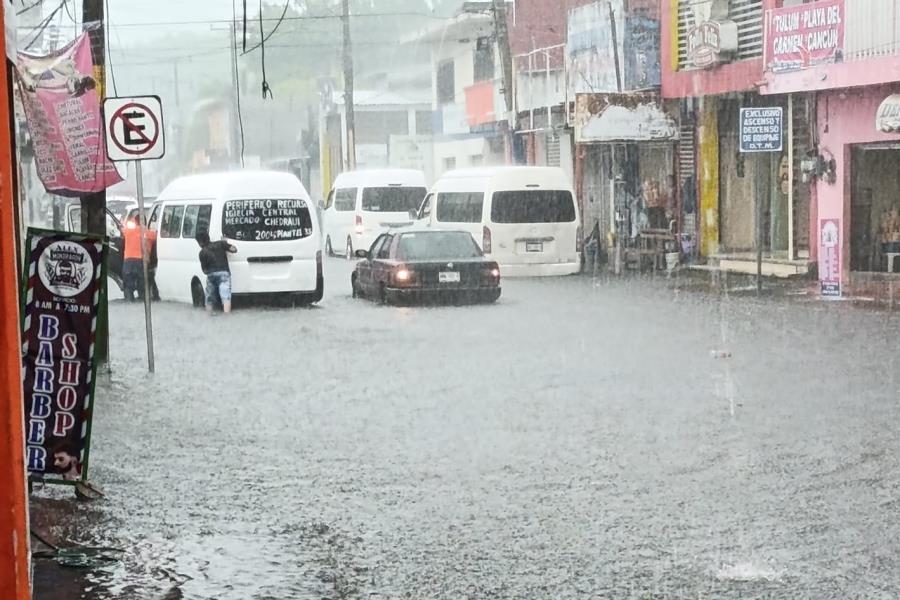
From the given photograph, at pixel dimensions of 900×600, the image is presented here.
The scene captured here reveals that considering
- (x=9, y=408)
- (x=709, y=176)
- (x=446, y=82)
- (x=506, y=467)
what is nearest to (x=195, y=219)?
(x=709, y=176)

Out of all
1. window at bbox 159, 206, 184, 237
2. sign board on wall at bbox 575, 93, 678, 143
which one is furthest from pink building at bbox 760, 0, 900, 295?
window at bbox 159, 206, 184, 237

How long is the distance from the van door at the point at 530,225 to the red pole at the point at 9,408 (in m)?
25.0

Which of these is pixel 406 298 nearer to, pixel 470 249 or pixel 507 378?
pixel 470 249

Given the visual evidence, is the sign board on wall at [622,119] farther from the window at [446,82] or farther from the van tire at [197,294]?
the window at [446,82]

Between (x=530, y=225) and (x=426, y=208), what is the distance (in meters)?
3.85

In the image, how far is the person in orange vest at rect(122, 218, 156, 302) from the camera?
83.1ft

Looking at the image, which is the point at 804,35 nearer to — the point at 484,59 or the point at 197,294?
the point at 197,294

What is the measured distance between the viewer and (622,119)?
32.2m

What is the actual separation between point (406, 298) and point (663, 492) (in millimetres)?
14911

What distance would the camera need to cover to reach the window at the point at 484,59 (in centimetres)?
4959

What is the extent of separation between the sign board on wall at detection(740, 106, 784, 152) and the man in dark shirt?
7.96m

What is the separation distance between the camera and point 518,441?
10.9 metres

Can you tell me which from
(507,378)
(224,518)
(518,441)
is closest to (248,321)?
(507,378)

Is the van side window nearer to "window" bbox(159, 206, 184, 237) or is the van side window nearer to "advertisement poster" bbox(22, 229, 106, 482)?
"window" bbox(159, 206, 184, 237)
